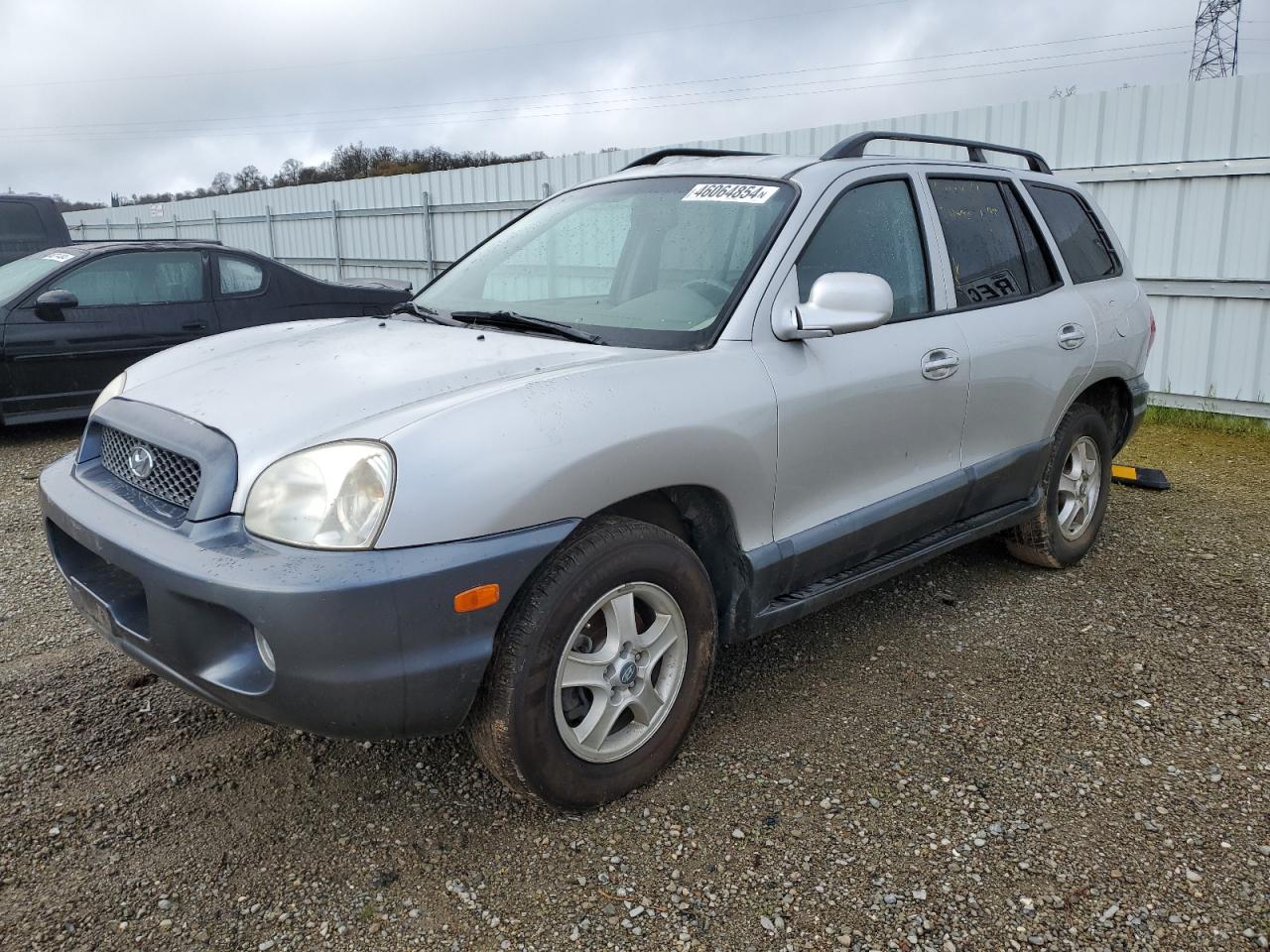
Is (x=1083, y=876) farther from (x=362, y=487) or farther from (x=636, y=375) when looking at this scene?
(x=362, y=487)

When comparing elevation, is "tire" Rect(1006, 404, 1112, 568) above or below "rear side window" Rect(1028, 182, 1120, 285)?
below

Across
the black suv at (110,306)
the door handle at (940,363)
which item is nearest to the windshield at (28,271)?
the black suv at (110,306)

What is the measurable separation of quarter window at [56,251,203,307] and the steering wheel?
5894 millimetres

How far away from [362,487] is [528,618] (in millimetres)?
498

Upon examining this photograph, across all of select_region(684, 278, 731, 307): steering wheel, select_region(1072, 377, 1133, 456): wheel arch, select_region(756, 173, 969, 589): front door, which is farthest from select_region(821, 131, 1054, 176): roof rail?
select_region(1072, 377, 1133, 456): wheel arch

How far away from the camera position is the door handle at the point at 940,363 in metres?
3.29

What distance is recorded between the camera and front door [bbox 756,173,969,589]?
9.52ft

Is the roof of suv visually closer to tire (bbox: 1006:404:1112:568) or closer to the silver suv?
the silver suv

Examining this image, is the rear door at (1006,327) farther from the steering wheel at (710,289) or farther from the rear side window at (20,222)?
the rear side window at (20,222)

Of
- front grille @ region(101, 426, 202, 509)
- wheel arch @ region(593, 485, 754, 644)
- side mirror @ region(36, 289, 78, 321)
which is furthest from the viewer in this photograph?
side mirror @ region(36, 289, 78, 321)

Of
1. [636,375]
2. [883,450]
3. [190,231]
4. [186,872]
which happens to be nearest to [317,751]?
[186,872]

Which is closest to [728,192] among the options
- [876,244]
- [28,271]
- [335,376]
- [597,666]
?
[876,244]

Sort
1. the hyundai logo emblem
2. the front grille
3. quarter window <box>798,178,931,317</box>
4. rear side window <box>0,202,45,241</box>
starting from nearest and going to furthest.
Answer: the front grille
the hyundai logo emblem
quarter window <box>798,178,931,317</box>
rear side window <box>0,202,45,241</box>

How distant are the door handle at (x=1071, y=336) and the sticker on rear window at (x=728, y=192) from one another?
1.60 metres
